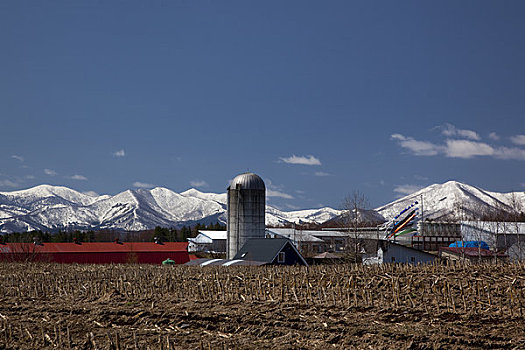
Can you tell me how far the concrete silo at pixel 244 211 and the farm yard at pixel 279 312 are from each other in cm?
3452

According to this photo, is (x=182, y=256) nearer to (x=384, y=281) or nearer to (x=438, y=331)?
(x=384, y=281)

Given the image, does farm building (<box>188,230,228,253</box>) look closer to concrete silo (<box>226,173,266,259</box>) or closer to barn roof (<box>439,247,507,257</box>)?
concrete silo (<box>226,173,266,259</box>)

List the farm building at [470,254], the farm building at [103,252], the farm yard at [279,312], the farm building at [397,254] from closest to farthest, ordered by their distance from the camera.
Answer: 1. the farm yard at [279,312]
2. the farm building at [397,254]
3. the farm building at [470,254]
4. the farm building at [103,252]

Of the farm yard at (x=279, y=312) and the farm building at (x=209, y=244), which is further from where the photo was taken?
the farm building at (x=209, y=244)

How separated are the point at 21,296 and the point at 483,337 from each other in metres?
20.8

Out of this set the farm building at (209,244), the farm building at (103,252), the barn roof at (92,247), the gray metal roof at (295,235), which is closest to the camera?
the farm building at (103,252)

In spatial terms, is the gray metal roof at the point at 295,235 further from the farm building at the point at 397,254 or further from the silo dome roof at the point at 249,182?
the farm building at the point at 397,254

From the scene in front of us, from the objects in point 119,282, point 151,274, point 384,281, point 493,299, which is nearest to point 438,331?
point 493,299

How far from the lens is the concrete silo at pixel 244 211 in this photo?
213ft

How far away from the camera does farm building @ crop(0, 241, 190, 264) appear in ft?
239

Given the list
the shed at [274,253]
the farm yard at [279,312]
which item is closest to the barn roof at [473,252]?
the shed at [274,253]

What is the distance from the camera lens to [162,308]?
21.5m

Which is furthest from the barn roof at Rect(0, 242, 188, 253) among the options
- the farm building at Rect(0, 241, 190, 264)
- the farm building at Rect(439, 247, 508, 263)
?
the farm building at Rect(439, 247, 508, 263)

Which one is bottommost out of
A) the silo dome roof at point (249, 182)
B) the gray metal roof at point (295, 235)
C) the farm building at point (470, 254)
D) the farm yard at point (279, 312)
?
the farm yard at point (279, 312)
